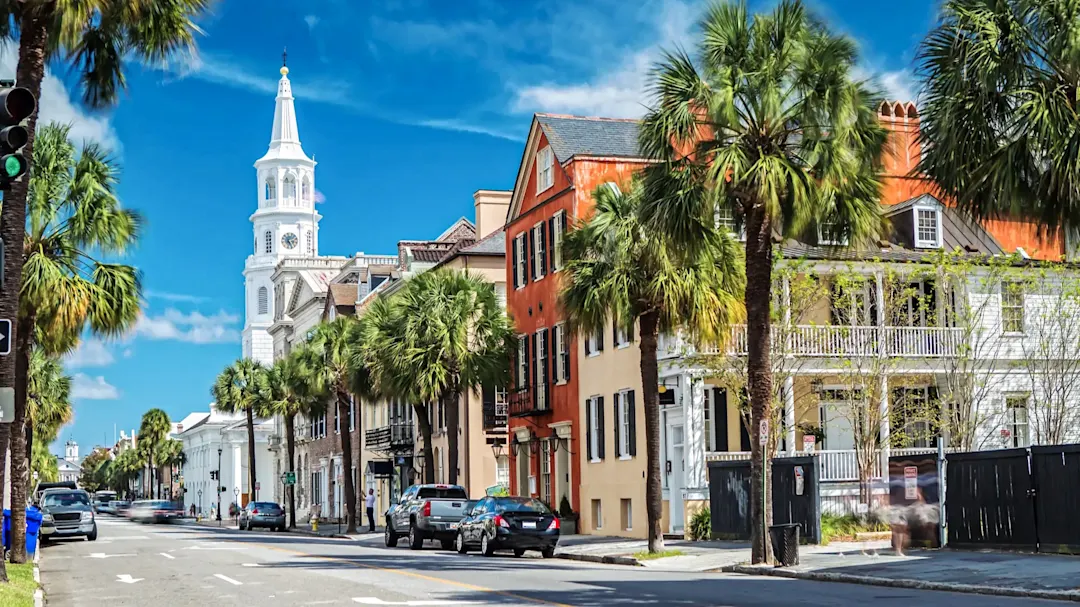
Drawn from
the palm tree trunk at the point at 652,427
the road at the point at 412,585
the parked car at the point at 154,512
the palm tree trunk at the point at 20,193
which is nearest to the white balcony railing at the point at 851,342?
the palm tree trunk at the point at 652,427

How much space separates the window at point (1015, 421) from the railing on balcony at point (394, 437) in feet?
97.2

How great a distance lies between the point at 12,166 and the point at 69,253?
19.3 m

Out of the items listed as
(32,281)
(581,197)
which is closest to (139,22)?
(32,281)

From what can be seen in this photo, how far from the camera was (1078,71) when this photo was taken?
57.1 feet

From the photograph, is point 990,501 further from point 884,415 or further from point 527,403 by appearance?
point 527,403

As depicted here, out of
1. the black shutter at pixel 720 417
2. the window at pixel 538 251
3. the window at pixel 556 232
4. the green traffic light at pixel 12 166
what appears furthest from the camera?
the window at pixel 538 251

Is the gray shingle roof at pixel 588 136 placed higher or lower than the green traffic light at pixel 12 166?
higher

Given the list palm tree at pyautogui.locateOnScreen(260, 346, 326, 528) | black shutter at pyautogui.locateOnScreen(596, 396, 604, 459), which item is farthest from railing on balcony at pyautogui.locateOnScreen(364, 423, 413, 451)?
black shutter at pyautogui.locateOnScreen(596, 396, 604, 459)

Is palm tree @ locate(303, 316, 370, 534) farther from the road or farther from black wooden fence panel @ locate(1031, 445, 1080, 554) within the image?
black wooden fence panel @ locate(1031, 445, 1080, 554)

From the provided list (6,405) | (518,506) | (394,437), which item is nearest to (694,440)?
(518,506)

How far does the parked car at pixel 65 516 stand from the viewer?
44000 millimetres

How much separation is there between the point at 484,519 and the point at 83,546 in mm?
14972

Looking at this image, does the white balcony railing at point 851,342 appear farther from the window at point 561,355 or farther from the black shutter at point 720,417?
the window at point 561,355

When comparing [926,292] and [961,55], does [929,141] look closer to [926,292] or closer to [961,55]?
[961,55]
